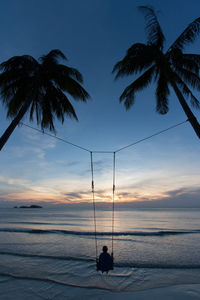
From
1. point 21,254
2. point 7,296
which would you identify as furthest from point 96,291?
point 21,254

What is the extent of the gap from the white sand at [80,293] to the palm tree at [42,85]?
672cm

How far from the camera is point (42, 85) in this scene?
28.2 ft

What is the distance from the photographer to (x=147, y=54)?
7.51 m

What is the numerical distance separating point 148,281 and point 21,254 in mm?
7653

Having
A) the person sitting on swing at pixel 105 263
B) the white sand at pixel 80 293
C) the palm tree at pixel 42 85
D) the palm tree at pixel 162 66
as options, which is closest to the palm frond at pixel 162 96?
the palm tree at pixel 162 66

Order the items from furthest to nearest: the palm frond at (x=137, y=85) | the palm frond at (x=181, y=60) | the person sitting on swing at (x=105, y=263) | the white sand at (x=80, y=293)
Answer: the palm frond at (x=137, y=85), the palm frond at (x=181, y=60), the person sitting on swing at (x=105, y=263), the white sand at (x=80, y=293)

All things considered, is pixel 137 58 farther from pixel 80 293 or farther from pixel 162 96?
pixel 80 293

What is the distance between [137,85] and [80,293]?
8806mm

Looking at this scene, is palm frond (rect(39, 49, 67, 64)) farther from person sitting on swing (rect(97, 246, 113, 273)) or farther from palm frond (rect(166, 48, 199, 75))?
person sitting on swing (rect(97, 246, 113, 273))

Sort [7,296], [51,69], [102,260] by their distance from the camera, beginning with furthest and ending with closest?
[51,69] → [102,260] → [7,296]

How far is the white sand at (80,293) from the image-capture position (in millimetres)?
4912

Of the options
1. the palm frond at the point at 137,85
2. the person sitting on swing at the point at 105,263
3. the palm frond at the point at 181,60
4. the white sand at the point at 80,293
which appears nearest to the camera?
the white sand at the point at 80,293

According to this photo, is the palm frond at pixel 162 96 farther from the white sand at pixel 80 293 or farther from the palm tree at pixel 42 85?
the white sand at pixel 80 293

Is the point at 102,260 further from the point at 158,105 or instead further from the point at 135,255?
the point at 158,105
